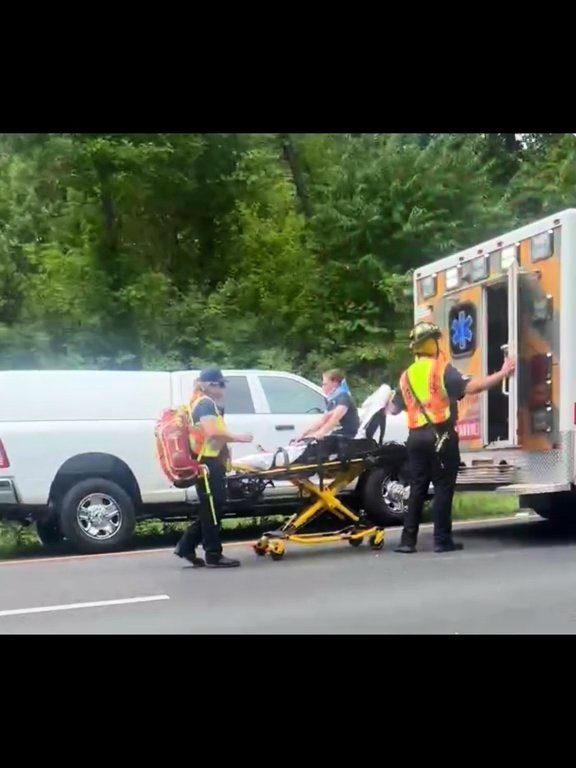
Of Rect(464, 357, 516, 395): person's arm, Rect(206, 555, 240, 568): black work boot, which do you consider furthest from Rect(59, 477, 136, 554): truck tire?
Rect(464, 357, 516, 395): person's arm

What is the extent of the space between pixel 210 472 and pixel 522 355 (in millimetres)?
3035

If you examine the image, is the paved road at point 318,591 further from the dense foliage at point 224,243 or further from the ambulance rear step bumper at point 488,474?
the dense foliage at point 224,243

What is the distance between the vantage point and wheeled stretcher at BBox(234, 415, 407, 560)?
957cm

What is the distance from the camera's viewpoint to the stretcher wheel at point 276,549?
9.54 meters

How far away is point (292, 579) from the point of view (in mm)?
8641

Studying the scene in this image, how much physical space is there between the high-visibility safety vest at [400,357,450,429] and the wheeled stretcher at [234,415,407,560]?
0.66 meters

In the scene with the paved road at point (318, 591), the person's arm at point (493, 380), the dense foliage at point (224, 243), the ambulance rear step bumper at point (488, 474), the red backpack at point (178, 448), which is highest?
the dense foliage at point (224, 243)

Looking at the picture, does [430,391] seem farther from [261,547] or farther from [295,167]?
[295,167]

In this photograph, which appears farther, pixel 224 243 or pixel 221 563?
pixel 224 243

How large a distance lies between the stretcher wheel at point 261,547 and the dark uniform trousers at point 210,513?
0.57m

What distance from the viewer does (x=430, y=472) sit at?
30.9 feet

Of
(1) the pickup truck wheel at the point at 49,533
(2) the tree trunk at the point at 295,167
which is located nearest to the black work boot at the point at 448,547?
(1) the pickup truck wheel at the point at 49,533

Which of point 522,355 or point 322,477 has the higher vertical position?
point 522,355

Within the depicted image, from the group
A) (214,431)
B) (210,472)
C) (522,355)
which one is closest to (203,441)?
(214,431)
